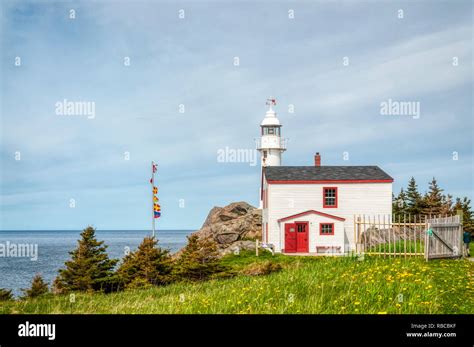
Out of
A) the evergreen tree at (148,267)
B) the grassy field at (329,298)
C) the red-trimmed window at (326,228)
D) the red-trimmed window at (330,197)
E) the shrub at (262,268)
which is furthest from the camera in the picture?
the red-trimmed window at (330,197)

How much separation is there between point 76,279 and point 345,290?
59.9 feet

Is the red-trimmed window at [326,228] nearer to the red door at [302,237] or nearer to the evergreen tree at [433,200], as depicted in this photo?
the red door at [302,237]

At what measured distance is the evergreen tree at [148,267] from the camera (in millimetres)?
24844

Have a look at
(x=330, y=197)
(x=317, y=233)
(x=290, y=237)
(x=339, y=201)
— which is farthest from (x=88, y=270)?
(x=339, y=201)

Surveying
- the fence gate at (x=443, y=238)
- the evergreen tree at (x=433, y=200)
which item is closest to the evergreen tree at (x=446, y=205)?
the evergreen tree at (x=433, y=200)

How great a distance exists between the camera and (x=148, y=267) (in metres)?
24.9

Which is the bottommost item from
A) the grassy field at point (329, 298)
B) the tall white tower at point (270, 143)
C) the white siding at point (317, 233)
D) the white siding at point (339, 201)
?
the grassy field at point (329, 298)

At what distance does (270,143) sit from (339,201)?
12.2 meters

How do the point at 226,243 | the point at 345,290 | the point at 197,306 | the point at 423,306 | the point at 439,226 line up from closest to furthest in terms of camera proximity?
the point at 423,306 < the point at 197,306 < the point at 345,290 < the point at 439,226 < the point at 226,243

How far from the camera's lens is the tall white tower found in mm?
47125

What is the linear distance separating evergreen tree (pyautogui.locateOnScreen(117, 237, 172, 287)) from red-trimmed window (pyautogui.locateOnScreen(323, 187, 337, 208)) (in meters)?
15.4
